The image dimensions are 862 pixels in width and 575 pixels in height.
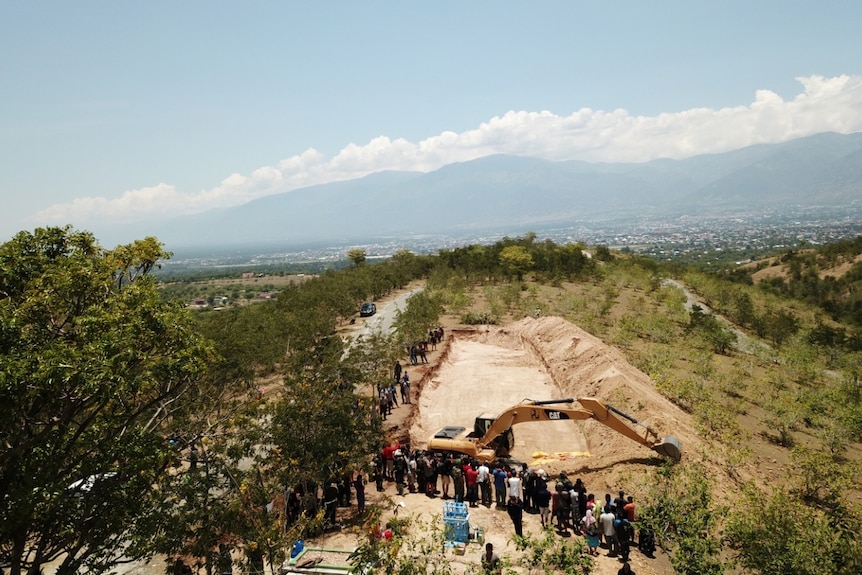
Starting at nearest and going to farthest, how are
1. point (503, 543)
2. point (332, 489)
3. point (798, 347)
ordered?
point (503, 543)
point (332, 489)
point (798, 347)

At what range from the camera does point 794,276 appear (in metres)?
77.7

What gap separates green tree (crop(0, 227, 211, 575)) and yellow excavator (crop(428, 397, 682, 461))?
10.6m

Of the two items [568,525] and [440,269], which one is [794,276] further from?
[568,525]

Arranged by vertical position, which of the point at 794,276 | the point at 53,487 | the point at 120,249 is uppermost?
the point at 120,249

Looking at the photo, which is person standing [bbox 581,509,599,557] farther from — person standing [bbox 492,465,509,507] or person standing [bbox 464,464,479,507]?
person standing [bbox 464,464,479,507]

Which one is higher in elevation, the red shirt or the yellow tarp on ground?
the red shirt

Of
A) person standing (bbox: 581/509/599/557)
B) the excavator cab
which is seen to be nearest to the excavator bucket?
person standing (bbox: 581/509/599/557)

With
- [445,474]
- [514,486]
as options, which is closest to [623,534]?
[514,486]

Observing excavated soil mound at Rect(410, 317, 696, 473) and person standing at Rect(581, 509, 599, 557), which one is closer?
person standing at Rect(581, 509, 599, 557)

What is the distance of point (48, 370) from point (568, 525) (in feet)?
41.9

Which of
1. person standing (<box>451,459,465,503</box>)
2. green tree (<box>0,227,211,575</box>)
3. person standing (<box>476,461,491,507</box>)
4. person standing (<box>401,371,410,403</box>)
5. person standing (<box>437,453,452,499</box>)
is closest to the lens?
green tree (<box>0,227,211,575</box>)

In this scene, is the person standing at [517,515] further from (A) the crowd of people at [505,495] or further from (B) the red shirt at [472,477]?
(B) the red shirt at [472,477]

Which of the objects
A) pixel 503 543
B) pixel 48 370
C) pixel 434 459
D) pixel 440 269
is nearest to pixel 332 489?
pixel 434 459

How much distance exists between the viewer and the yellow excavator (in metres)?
16.6
